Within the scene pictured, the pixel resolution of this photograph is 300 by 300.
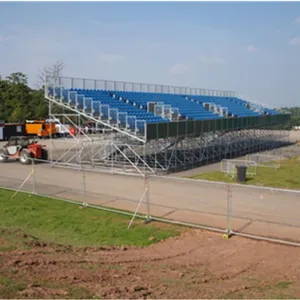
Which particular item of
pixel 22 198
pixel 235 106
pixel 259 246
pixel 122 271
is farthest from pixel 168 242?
pixel 235 106

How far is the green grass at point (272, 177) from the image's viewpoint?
70.4ft

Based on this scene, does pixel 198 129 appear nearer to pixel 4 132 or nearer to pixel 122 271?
pixel 122 271

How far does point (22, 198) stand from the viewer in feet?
54.9

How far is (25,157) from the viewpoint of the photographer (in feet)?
90.2

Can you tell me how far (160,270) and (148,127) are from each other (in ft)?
48.9

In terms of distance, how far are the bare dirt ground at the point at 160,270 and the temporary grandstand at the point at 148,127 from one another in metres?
13.1

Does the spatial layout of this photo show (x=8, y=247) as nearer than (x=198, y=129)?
Yes

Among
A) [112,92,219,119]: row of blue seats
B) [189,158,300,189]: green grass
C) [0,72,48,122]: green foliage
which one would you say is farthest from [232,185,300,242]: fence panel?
[0,72,48,122]: green foliage

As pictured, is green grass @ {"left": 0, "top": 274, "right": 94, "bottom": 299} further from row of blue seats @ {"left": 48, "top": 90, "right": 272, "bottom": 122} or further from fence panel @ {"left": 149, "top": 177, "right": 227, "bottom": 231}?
row of blue seats @ {"left": 48, "top": 90, "right": 272, "bottom": 122}

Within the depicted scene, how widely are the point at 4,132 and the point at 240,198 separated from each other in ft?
129

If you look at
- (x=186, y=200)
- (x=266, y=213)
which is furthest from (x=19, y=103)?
(x=266, y=213)

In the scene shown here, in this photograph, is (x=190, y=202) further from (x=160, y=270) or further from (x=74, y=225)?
(x=160, y=270)

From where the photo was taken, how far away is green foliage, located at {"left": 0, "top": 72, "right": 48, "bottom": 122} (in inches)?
2637

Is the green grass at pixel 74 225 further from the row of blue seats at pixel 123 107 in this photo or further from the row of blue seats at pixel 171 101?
the row of blue seats at pixel 171 101
